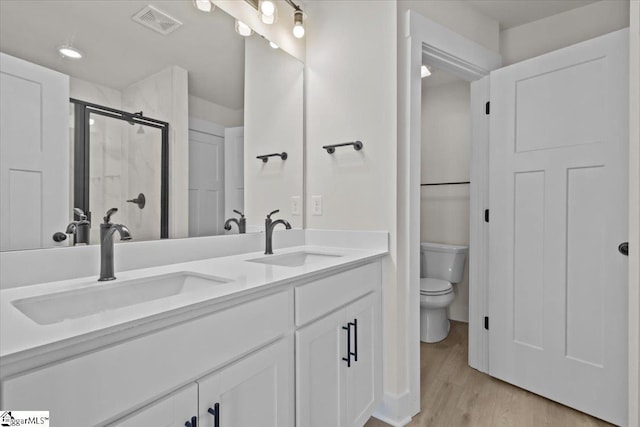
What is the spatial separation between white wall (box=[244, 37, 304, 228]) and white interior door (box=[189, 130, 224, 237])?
0.18 m

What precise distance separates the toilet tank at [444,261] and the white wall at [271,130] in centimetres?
161

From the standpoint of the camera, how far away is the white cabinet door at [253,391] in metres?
0.84

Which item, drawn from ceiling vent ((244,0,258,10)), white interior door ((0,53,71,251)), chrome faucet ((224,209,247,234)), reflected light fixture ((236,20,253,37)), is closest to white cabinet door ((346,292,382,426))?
chrome faucet ((224,209,247,234))

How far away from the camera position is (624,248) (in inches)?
64.0

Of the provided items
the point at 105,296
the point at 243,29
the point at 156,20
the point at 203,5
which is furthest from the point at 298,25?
the point at 105,296

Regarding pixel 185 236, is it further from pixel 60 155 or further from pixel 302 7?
pixel 302 7

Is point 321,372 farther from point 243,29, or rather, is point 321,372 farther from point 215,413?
point 243,29

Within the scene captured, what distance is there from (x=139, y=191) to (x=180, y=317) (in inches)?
27.4

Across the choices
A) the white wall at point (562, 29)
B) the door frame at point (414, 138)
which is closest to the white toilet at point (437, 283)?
the door frame at point (414, 138)

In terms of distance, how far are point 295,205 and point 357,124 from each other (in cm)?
61

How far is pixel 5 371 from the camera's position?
21.1 inches

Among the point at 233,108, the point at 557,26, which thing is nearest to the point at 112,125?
the point at 233,108

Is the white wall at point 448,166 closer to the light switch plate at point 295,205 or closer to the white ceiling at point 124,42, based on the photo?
the light switch plate at point 295,205

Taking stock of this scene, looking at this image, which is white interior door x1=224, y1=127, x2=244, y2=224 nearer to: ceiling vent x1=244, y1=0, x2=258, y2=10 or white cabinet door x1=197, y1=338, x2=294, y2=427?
ceiling vent x1=244, y1=0, x2=258, y2=10
